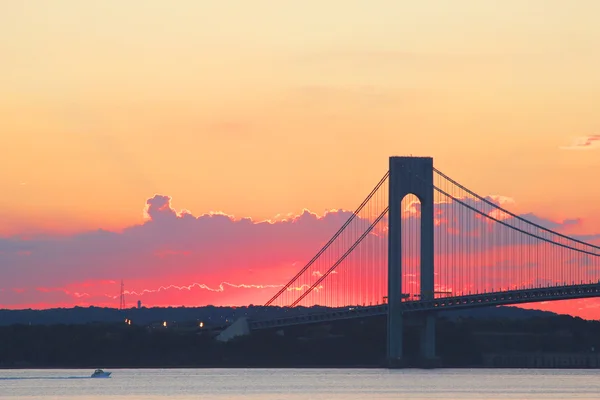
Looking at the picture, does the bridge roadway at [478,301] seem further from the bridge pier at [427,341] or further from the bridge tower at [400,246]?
the bridge pier at [427,341]

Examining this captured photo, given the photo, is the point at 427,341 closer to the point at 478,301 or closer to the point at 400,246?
the point at 478,301

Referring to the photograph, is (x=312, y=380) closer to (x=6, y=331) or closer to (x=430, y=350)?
(x=430, y=350)

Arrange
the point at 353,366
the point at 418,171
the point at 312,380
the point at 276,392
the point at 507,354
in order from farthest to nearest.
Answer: the point at 507,354 → the point at 353,366 → the point at 418,171 → the point at 312,380 → the point at 276,392

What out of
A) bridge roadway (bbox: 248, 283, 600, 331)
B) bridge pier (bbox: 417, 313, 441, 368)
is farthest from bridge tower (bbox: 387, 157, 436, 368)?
bridge roadway (bbox: 248, 283, 600, 331)

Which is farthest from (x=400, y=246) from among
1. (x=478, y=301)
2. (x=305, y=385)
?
(x=305, y=385)

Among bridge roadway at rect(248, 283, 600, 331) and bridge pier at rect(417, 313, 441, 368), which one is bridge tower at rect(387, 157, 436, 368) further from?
bridge roadway at rect(248, 283, 600, 331)

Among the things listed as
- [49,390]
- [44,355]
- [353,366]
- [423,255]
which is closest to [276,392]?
[49,390]

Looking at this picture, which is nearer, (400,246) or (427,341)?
(400,246)
